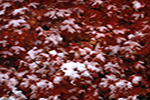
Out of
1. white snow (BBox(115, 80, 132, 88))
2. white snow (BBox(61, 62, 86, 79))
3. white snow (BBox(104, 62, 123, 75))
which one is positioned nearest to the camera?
white snow (BBox(61, 62, 86, 79))

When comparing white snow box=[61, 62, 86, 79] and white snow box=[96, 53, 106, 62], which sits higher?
white snow box=[96, 53, 106, 62]

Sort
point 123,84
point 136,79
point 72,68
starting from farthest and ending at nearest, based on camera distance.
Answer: point 136,79 → point 123,84 → point 72,68

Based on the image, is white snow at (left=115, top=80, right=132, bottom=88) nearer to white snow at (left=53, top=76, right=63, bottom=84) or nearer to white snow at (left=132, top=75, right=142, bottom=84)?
white snow at (left=132, top=75, right=142, bottom=84)

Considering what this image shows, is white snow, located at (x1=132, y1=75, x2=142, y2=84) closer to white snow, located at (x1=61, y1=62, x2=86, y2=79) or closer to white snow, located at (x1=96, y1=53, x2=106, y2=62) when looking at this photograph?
white snow, located at (x1=96, y1=53, x2=106, y2=62)

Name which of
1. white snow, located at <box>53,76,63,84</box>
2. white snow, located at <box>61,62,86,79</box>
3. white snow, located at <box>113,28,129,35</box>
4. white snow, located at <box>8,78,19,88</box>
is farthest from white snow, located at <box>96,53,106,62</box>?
white snow, located at <box>8,78,19,88</box>

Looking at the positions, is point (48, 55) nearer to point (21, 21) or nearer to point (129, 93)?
point (21, 21)

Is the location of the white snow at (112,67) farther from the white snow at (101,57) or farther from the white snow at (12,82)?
the white snow at (12,82)

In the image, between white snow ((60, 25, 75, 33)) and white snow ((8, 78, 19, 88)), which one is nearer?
white snow ((8, 78, 19, 88))

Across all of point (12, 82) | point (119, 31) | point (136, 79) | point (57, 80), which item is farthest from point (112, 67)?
point (12, 82)

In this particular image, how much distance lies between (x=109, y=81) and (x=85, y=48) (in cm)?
55

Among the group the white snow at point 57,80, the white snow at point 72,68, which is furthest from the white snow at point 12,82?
the white snow at point 72,68

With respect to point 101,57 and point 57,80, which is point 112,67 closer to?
point 101,57

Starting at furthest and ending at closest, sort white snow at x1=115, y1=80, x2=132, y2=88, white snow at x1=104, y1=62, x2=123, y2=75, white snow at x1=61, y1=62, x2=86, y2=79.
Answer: white snow at x1=104, y1=62, x2=123, y2=75, white snow at x1=115, y1=80, x2=132, y2=88, white snow at x1=61, y1=62, x2=86, y2=79

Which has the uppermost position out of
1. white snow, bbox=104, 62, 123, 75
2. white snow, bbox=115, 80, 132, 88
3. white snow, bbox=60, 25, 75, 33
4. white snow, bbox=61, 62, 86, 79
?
white snow, bbox=60, 25, 75, 33
